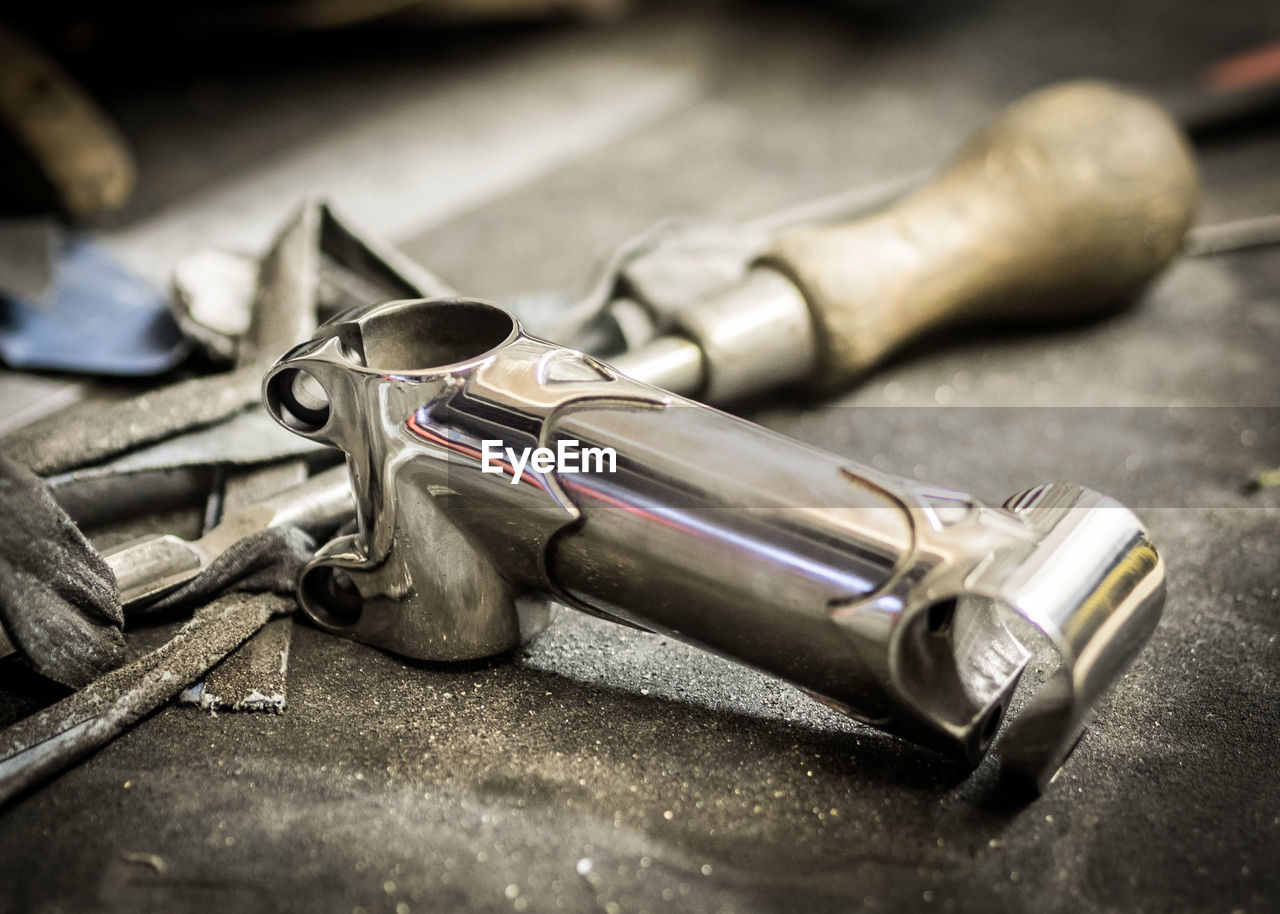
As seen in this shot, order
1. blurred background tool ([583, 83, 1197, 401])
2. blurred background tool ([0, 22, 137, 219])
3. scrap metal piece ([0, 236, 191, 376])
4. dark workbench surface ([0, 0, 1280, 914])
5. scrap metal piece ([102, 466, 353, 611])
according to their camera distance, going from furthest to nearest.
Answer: blurred background tool ([0, 22, 137, 219]) < scrap metal piece ([0, 236, 191, 376]) < blurred background tool ([583, 83, 1197, 401]) < scrap metal piece ([102, 466, 353, 611]) < dark workbench surface ([0, 0, 1280, 914])

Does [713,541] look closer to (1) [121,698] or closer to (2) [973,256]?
(1) [121,698]

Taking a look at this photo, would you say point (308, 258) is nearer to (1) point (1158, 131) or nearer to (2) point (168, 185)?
(2) point (168, 185)

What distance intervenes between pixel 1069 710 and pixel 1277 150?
4.68ft

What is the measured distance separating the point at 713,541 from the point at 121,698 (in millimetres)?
415

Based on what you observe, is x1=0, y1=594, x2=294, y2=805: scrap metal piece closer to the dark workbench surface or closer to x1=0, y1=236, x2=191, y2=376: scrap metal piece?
the dark workbench surface

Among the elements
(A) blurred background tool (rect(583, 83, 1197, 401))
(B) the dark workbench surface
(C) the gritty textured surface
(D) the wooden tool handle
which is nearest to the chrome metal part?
(B) the dark workbench surface

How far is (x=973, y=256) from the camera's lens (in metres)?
1.13

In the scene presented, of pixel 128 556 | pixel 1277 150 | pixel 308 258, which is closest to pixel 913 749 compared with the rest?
pixel 128 556

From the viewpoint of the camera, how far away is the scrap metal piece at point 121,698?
2.19 feet

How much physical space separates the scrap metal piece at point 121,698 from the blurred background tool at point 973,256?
1.33 feet

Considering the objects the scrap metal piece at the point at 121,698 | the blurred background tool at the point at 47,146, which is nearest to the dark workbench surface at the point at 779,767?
the scrap metal piece at the point at 121,698

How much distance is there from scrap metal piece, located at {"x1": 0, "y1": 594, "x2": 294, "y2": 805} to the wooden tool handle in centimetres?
61

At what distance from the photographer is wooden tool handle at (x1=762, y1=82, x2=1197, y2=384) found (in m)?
1.07

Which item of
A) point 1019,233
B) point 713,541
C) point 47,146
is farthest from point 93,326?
point 1019,233
